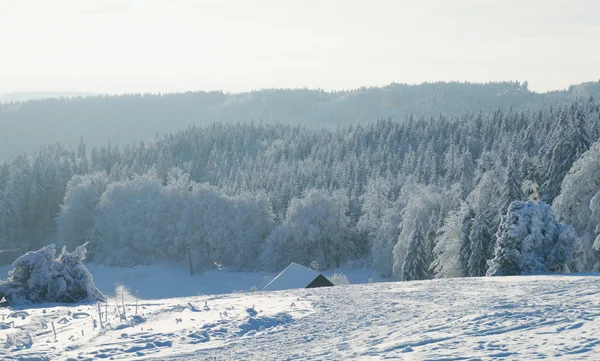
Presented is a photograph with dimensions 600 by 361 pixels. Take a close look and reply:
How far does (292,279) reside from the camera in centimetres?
4238

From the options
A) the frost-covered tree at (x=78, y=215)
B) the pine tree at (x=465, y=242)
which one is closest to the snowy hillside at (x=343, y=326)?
the pine tree at (x=465, y=242)

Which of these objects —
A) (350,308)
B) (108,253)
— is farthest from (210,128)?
(350,308)

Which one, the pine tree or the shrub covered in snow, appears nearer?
the shrub covered in snow

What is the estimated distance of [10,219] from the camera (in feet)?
331

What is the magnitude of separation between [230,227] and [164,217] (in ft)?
33.3

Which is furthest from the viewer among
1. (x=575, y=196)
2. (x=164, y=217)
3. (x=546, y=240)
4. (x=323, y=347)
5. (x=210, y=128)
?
(x=210, y=128)

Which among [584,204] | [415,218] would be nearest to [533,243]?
[584,204]

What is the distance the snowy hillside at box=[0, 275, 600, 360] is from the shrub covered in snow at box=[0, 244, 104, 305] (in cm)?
195

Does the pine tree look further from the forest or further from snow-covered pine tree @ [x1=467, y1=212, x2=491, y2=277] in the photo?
snow-covered pine tree @ [x1=467, y1=212, x2=491, y2=277]

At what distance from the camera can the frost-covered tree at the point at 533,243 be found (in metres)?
30.9

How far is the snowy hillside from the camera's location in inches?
656

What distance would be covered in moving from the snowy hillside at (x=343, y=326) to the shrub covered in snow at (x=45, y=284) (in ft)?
6.39

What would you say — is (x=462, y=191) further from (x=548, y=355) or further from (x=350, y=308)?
(x=548, y=355)

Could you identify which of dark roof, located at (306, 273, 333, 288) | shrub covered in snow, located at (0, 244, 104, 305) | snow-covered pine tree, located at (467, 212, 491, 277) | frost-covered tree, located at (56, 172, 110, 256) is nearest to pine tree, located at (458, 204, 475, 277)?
snow-covered pine tree, located at (467, 212, 491, 277)
